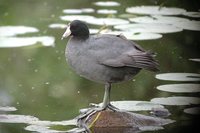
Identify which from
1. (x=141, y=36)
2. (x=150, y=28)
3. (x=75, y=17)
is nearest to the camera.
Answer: (x=141, y=36)

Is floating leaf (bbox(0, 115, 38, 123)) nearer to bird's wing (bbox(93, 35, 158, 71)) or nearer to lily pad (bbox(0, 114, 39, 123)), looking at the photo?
lily pad (bbox(0, 114, 39, 123))

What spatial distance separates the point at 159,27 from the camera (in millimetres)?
7547

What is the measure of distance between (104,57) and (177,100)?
2.84 feet

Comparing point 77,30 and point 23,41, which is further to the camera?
point 23,41

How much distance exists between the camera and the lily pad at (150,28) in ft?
24.2

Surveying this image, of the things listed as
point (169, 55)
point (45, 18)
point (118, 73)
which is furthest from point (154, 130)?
point (45, 18)

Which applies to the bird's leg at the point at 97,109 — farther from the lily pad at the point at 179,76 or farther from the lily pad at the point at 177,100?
the lily pad at the point at 179,76

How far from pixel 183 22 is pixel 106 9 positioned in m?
1.35

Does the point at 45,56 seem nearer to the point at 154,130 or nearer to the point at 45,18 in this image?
the point at 45,18

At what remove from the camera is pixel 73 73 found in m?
6.29

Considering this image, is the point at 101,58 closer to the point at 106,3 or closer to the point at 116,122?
the point at 116,122

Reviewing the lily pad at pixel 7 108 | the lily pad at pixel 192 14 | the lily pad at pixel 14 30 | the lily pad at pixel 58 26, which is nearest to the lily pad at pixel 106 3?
the lily pad at pixel 192 14

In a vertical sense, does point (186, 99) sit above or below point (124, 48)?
below

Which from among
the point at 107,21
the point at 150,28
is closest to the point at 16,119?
the point at 150,28
